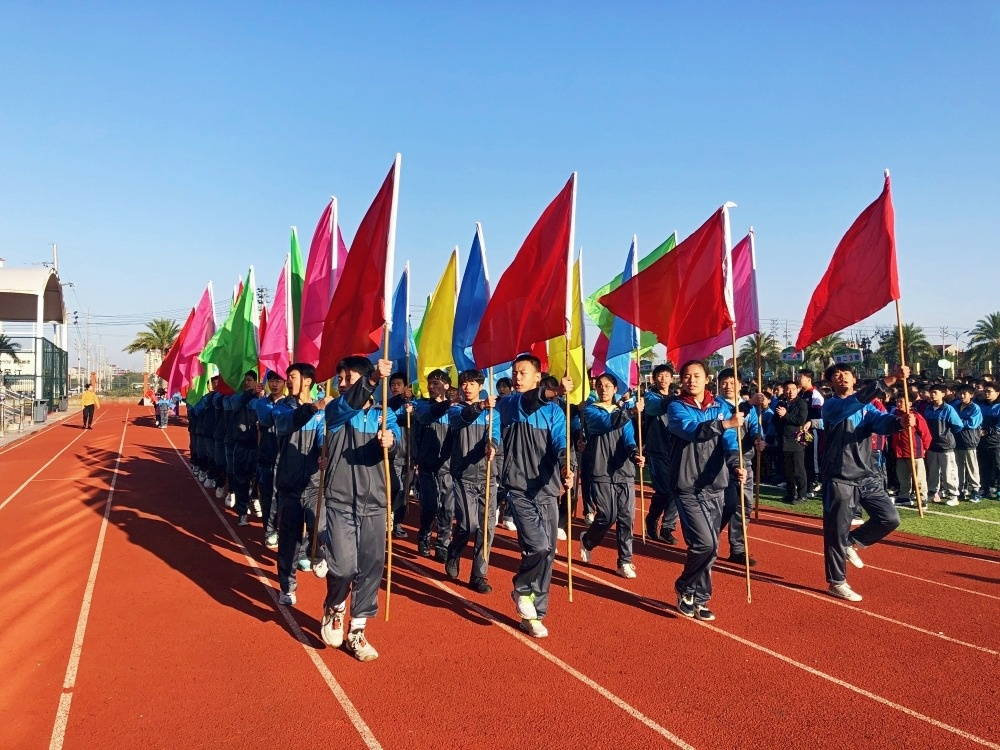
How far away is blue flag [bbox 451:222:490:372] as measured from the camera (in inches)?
391

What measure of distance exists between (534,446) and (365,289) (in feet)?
6.32

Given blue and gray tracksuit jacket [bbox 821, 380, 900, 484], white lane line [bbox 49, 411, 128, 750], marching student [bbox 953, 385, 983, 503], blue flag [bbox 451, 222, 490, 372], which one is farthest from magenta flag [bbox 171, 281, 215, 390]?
marching student [bbox 953, 385, 983, 503]

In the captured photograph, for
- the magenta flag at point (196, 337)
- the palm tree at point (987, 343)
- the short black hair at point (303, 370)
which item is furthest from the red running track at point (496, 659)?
the palm tree at point (987, 343)

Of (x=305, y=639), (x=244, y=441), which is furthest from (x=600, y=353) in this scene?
(x=305, y=639)

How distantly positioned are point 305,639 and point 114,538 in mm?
4875

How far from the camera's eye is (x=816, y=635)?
5.80 metres

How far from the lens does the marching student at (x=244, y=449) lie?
415 inches

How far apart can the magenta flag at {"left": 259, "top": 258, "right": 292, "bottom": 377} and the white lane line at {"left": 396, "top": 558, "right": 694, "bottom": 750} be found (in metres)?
3.64

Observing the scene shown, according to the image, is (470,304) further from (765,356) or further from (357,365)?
(765,356)

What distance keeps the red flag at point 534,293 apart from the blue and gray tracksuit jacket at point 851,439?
2825mm

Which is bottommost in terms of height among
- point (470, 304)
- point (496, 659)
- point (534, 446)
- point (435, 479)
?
point (496, 659)

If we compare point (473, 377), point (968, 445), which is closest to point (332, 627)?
point (473, 377)

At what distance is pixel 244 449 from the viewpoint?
10852 millimetres

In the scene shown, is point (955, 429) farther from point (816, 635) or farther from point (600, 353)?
point (816, 635)
